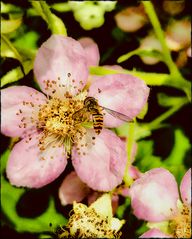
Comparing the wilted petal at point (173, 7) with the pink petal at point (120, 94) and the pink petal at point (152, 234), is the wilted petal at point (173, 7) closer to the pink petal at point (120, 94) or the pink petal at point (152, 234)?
the pink petal at point (120, 94)

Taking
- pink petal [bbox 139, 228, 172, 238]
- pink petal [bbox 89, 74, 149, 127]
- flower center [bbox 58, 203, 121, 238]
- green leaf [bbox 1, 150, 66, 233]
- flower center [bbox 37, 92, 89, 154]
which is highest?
pink petal [bbox 89, 74, 149, 127]

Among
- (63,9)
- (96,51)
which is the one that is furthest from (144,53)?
(63,9)

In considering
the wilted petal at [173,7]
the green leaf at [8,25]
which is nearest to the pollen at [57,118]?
the green leaf at [8,25]

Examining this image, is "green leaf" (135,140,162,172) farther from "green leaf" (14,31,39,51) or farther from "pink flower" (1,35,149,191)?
"green leaf" (14,31,39,51)

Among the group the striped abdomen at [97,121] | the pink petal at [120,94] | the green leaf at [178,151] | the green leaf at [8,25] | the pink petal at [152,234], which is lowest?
the green leaf at [178,151]

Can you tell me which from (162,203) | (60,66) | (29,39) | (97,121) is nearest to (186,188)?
(162,203)

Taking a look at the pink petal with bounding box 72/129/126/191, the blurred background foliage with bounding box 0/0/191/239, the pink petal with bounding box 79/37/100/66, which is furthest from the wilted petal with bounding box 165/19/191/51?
the pink petal with bounding box 72/129/126/191
